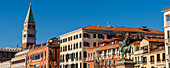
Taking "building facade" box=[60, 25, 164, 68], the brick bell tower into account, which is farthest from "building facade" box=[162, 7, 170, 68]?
the brick bell tower

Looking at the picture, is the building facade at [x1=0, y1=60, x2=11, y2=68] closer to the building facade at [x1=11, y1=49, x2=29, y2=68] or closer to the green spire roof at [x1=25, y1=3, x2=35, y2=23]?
the building facade at [x1=11, y1=49, x2=29, y2=68]

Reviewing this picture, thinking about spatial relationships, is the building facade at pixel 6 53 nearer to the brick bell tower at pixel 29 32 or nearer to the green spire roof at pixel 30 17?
the brick bell tower at pixel 29 32

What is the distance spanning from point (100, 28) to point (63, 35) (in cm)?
1178

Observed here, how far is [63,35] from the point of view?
303 feet

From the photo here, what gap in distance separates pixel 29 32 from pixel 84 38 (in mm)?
105572

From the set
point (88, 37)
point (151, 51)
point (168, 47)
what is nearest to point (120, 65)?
point (168, 47)

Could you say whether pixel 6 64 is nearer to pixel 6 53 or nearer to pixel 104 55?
pixel 6 53

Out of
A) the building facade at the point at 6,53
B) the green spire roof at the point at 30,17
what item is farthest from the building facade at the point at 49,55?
the green spire roof at the point at 30,17

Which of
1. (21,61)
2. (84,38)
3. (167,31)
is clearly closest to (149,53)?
(167,31)

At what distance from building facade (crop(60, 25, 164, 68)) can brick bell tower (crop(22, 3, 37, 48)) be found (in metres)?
94.0

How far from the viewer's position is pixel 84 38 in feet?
273

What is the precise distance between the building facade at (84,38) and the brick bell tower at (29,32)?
9399 cm

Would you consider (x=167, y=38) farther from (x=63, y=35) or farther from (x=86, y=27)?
(x=63, y=35)

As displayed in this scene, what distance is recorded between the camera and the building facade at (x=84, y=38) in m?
83.1
